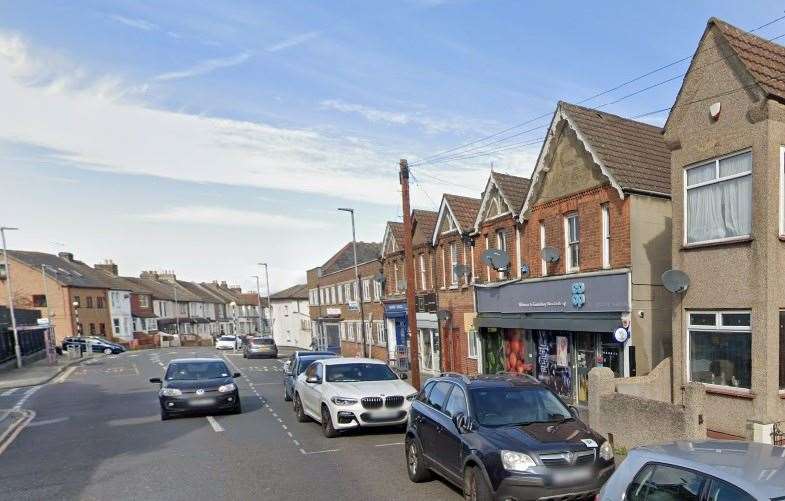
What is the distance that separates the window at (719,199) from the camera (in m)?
9.68

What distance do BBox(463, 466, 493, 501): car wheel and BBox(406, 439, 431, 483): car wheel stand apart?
1.39 meters

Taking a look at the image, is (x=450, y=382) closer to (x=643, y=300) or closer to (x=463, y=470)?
(x=463, y=470)

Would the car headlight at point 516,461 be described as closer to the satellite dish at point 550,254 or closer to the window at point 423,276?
the satellite dish at point 550,254

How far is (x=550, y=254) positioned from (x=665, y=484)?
38.7 ft

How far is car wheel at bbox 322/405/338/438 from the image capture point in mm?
10984

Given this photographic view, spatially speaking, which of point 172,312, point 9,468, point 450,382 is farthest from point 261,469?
point 172,312

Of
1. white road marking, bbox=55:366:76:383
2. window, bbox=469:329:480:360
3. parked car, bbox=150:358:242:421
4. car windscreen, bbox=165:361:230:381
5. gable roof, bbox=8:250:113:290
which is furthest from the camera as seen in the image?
gable roof, bbox=8:250:113:290

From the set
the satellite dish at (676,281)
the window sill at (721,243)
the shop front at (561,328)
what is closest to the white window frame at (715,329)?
the satellite dish at (676,281)

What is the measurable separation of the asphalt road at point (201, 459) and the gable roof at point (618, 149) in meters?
8.53

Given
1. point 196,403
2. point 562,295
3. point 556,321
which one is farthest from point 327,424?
point 562,295

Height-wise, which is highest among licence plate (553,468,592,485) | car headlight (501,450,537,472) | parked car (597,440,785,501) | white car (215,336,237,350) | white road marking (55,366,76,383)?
parked car (597,440,785,501)

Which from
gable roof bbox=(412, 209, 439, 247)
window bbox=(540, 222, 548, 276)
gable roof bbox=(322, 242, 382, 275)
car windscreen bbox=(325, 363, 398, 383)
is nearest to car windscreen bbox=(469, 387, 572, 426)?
car windscreen bbox=(325, 363, 398, 383)

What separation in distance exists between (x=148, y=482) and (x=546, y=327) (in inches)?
440

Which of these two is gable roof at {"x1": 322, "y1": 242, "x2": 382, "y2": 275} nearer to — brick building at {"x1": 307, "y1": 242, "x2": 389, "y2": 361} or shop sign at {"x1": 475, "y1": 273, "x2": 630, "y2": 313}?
brick building at {"x1": 307, "y1": 242, "x2": 389, "y2": 361}
